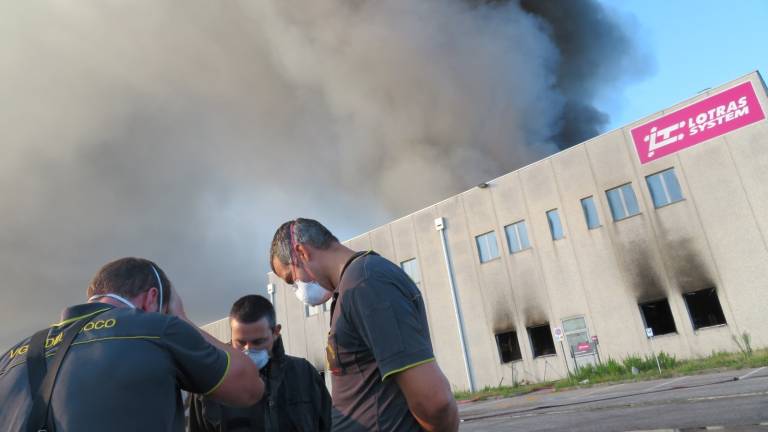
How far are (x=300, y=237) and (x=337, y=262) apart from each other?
0.73 ft

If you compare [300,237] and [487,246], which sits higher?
[487,246]

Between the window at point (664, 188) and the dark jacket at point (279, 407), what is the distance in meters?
16.5

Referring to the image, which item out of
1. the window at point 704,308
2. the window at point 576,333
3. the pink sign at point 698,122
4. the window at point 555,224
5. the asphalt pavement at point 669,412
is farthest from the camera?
the window at point 555,224

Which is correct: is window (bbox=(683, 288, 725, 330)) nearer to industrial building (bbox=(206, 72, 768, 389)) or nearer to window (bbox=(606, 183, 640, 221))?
industrial building (bbox=(206, 72, 768, 389))

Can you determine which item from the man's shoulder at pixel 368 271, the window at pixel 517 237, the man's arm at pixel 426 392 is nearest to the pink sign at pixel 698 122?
the window at pixel 517 237

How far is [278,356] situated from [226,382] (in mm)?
1417

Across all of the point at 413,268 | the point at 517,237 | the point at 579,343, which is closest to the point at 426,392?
the point at 579,343

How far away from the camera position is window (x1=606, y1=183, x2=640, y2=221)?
17.3 meters

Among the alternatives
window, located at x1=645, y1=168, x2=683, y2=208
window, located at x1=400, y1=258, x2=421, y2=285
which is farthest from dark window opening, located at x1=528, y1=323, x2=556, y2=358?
window, located at x1=645, y1=168, x2=683, y2=208

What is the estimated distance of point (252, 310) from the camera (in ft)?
10.7

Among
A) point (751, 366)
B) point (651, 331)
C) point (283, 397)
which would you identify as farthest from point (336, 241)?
point (651, 331)

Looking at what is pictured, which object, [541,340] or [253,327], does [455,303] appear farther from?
[253,327]

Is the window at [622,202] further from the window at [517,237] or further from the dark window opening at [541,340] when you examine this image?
the dark window opening at [541,340]

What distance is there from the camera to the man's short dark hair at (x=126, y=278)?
6.46 ft
